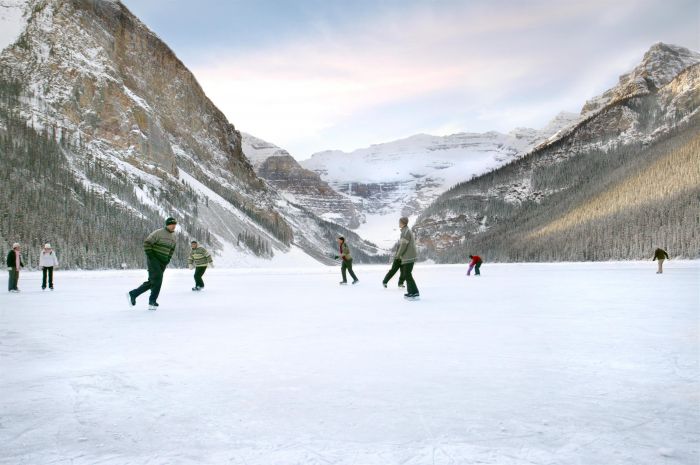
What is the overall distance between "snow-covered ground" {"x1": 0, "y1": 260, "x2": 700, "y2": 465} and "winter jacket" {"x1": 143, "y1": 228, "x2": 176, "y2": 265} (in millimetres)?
3258

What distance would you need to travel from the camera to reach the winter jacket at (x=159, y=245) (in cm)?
1142

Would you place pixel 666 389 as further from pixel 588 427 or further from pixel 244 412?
pixel 244 412

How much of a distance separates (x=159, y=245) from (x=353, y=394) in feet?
28.7

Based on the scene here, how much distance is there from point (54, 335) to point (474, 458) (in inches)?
279

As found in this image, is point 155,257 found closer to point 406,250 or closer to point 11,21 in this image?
point 406,250

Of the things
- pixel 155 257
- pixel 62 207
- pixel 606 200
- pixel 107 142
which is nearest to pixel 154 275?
pixel 155 257

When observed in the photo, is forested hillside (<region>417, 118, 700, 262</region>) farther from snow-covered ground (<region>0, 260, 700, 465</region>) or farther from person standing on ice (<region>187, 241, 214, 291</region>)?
snow-covered ground (<region>0, 260, 700, 465</region>)

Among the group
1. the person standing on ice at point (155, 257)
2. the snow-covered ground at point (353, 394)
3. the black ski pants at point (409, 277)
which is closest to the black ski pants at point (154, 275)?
the person standing on ice at point (155, 257)

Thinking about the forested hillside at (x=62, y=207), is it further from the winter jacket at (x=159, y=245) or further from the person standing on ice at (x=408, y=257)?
the person standing on ice at (x=408, y=257)

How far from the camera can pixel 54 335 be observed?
757cm

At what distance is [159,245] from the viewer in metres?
11.6

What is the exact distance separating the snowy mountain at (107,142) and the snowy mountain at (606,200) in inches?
2863

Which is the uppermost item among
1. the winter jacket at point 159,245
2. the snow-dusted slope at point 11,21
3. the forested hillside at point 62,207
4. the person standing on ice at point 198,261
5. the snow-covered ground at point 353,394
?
the snow-dusted slope at point 11,21

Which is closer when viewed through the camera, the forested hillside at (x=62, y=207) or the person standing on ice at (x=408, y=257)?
the person standing on ice at (x=408, y=257)
